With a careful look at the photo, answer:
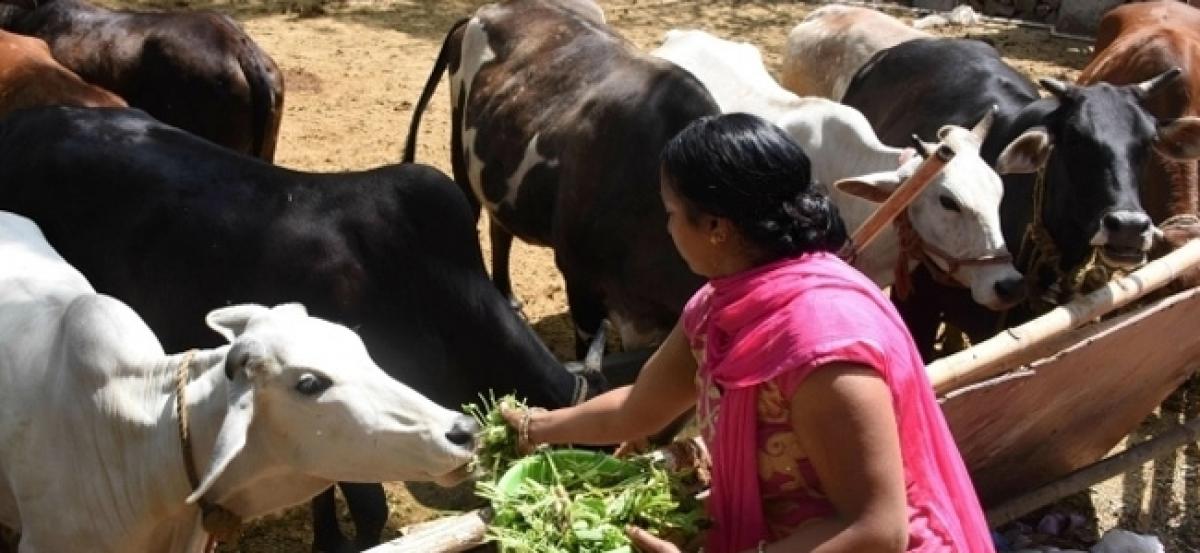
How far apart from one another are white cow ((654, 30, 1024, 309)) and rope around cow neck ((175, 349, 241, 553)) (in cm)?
209

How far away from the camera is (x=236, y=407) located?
298cm

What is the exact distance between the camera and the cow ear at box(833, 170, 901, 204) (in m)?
4.78

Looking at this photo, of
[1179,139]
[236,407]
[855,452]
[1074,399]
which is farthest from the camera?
[1179,139]

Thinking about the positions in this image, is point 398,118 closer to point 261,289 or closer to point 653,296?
point 653,296

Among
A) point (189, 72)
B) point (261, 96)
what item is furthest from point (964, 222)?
point (189, 72)

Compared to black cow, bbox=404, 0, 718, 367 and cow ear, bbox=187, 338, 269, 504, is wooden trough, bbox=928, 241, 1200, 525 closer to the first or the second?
black cow, bbox=404, 0, 718, 367

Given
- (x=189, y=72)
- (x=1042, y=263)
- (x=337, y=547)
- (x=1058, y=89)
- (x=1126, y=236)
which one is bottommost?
(x=337, y=547)

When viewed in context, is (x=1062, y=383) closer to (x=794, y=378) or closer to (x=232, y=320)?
(x=794, y=378)

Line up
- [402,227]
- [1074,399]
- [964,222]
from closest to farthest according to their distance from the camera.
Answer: [1074,399]
[402,227]
[964,222]

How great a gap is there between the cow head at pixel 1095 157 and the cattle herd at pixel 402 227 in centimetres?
1

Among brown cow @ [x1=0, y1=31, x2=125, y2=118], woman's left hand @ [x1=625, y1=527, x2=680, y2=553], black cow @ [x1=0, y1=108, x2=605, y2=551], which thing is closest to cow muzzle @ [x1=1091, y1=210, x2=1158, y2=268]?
black cow @ [x1=0, y1=108, x2=605, y2=551]

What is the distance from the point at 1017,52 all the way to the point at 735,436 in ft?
34.3

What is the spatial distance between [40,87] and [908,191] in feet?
14.8

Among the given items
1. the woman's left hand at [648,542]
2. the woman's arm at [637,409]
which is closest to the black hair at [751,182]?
the woman's arm at [637,409]
